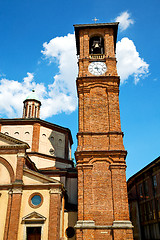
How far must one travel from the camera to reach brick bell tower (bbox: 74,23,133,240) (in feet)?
59.2

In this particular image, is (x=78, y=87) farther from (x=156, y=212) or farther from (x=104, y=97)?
(x=156, y=212)

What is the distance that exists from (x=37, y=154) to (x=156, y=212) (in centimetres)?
1321

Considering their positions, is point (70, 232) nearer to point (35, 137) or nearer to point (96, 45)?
point (35, 137)

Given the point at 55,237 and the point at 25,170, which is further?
the point at 25,170

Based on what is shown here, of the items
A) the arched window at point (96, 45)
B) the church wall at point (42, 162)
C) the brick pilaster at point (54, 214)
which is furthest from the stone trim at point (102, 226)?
the arched window at point (96, 45)

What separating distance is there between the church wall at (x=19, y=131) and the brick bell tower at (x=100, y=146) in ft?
26.9

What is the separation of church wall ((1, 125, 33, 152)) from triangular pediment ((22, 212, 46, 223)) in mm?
10129

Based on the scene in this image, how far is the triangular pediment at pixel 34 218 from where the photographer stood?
1886 centimetres

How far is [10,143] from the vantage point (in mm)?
21375

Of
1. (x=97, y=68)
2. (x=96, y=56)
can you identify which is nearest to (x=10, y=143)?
(x=97, y=68)

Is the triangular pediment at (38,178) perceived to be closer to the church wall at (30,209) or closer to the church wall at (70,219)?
the church wall at (30,209)

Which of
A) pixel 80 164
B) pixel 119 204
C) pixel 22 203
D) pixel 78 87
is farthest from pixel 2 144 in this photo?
pixel 119 204

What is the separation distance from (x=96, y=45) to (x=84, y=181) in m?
14.3

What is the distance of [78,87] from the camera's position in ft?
76.8
